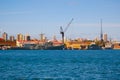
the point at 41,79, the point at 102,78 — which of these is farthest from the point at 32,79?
the point at 102,78

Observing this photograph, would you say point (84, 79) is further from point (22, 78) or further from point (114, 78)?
point (22, 78)

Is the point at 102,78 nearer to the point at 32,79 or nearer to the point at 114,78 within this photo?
the point at 114,78

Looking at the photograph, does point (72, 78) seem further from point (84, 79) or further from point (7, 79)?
Answer: point (7, 79)

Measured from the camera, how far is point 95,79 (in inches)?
1372

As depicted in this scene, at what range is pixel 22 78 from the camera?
3534 centimetres

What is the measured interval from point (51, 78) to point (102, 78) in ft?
15.1

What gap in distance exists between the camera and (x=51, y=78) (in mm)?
35594

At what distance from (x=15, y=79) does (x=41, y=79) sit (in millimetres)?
2267

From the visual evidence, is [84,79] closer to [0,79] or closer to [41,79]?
[41,79]

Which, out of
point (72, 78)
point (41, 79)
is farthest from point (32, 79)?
point (72, 78)

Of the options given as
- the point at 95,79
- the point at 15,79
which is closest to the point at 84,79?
the point at 95,79

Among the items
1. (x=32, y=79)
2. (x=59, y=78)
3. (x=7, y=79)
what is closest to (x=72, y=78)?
(x=59, y=78)

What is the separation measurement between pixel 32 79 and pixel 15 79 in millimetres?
1510

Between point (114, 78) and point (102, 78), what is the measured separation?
1.10 metres
